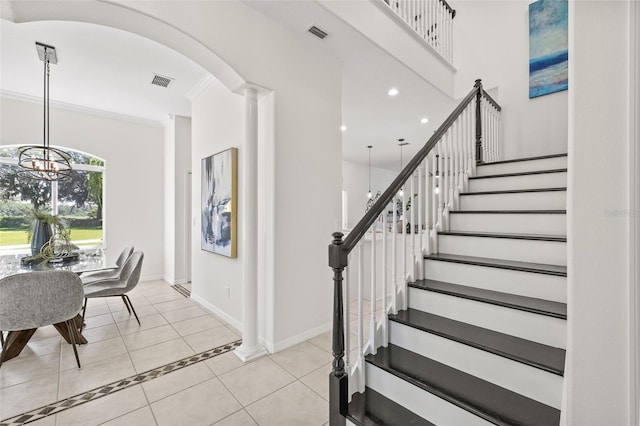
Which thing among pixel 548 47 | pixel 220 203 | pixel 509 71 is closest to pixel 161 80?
pixel 220 203

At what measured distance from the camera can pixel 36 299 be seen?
231 centimetres

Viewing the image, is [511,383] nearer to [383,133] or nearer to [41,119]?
[383,133]

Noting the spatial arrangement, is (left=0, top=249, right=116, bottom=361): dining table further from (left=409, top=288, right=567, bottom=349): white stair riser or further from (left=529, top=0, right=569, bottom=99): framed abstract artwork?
(left=529, top=0, right=569, bottom=99): framed abstract artwork

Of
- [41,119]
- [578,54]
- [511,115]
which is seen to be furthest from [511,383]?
[41,119]

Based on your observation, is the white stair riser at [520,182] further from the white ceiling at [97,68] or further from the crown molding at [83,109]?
the crown molding at [83,109]

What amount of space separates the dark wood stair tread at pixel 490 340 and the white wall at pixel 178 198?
452 centimetres

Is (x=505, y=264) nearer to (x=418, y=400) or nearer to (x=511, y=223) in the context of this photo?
(x=511, y=223)

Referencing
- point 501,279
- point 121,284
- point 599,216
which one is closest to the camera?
point 599,216

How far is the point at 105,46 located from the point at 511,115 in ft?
18.1

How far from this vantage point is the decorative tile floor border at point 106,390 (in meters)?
1.87

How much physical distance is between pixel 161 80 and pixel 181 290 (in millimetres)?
3321

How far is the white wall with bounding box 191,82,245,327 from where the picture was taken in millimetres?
3314

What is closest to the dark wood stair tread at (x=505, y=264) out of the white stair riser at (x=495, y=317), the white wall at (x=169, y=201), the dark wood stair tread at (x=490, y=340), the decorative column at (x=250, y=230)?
the white stair riser at (x=495, y=317)

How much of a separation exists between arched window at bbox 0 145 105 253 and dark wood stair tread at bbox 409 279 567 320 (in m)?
5.61
